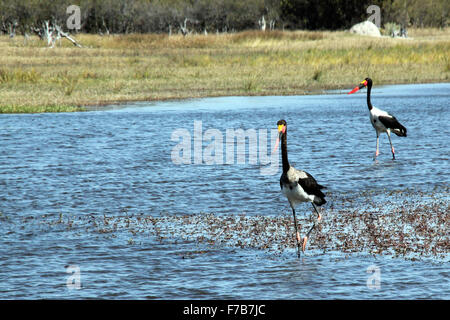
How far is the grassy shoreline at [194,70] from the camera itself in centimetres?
3094

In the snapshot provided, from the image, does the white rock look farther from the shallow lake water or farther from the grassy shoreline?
the shallow lake water

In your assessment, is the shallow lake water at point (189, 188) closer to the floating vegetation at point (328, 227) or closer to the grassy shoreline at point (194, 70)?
the floating vegetation at point (328, 227)

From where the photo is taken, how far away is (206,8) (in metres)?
99.1

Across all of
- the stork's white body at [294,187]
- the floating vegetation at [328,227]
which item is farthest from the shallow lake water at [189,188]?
the stork's white body at [294,187]

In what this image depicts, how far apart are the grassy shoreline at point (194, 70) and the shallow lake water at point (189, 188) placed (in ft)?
12.4

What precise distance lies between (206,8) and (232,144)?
81993 millimetres

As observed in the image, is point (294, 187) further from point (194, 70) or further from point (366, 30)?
point (366, 30)

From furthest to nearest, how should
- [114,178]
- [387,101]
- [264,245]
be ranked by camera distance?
1. [387,101]
2. [114,178]
3. [264,245]

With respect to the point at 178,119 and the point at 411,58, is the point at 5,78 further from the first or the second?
the point at 411,58

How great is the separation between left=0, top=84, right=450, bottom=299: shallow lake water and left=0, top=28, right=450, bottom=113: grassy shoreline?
3784 millimetres

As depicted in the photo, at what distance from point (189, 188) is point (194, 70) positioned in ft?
82.6

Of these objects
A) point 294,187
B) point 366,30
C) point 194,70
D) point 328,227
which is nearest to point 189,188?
point 328,227

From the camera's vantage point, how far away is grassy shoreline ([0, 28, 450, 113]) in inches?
1218
